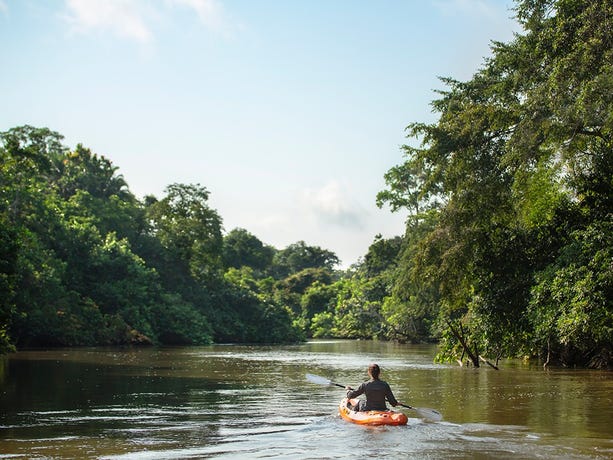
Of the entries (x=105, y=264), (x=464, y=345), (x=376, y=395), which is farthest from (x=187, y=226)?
(x=376, y=395)

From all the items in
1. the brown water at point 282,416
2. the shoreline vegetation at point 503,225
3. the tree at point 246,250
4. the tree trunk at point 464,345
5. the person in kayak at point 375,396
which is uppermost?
the tree at point 246,250

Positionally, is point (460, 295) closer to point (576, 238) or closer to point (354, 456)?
point (576, 238)

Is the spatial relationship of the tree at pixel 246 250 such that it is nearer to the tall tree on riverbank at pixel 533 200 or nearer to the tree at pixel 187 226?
the tree at pixel 187 226

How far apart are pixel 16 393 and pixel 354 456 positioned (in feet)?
38.0

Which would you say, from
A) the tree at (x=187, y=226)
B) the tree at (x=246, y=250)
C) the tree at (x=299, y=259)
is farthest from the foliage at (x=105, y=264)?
the tree at (x=299, y=259)

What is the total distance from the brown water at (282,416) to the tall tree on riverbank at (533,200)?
2008mm

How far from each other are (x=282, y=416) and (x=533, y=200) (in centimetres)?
1497

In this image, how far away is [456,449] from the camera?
10.8 m

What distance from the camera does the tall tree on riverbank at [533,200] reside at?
20.9m

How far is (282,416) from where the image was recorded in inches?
588

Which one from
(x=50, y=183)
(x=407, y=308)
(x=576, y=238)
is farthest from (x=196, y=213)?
(x=576, y=238)

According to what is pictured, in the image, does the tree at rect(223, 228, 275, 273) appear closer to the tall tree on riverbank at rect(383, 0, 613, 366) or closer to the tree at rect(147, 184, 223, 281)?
the tree at rect(147, 184, 223, 281)

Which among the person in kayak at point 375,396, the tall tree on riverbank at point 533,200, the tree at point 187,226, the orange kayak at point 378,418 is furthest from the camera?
the tree at point 187,226

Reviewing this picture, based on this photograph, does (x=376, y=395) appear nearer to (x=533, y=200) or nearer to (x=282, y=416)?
(x=282, y=416)
